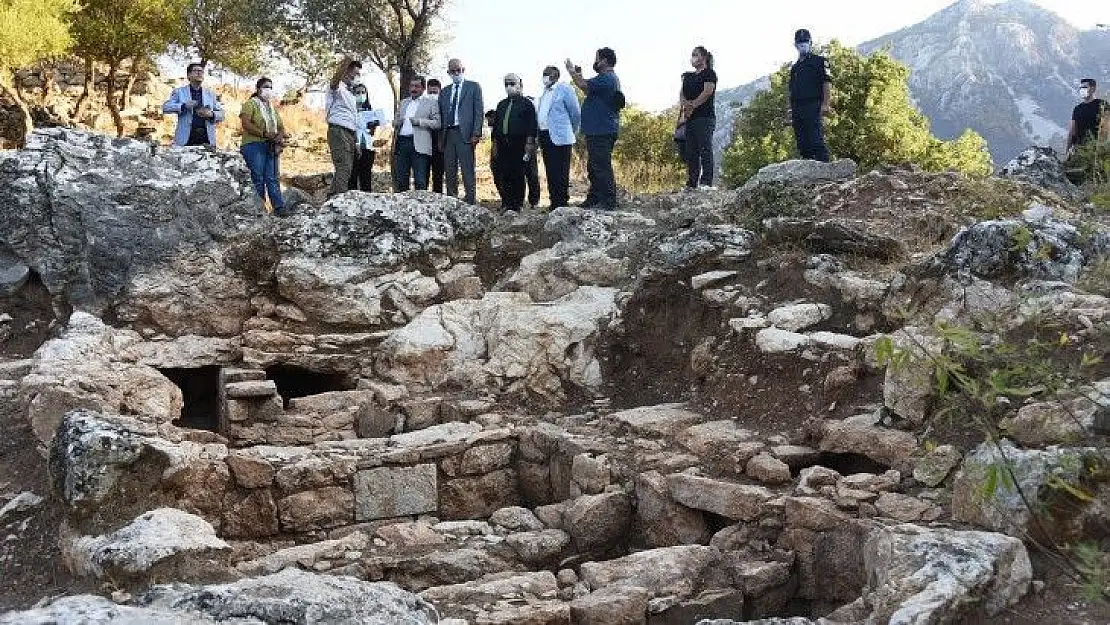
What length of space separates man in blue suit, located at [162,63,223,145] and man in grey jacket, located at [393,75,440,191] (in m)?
1.98

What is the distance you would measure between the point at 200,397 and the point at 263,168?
2585 millimetres

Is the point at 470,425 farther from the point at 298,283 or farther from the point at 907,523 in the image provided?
the point at 907,523

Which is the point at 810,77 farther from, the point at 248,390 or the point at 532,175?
the point at 248,390

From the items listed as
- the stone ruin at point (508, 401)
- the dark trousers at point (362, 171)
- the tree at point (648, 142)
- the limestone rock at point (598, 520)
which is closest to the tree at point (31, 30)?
the dark trousers at point (362, 171)

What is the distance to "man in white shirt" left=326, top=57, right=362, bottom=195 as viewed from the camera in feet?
31.5

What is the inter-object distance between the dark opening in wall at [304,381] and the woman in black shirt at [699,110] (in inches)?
182

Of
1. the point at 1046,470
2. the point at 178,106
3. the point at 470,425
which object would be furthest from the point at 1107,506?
the point at 178,106

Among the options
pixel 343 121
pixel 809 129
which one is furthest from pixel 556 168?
pixel 809 129

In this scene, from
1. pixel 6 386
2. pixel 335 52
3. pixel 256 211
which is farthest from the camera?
pixel 335 52

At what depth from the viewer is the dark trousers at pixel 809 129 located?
31.6 feet

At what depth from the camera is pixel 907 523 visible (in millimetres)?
4508

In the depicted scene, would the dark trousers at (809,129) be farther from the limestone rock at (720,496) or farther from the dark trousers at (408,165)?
the limestone rock at (720,496)

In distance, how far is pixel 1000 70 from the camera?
212 ft

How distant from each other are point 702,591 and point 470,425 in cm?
271
